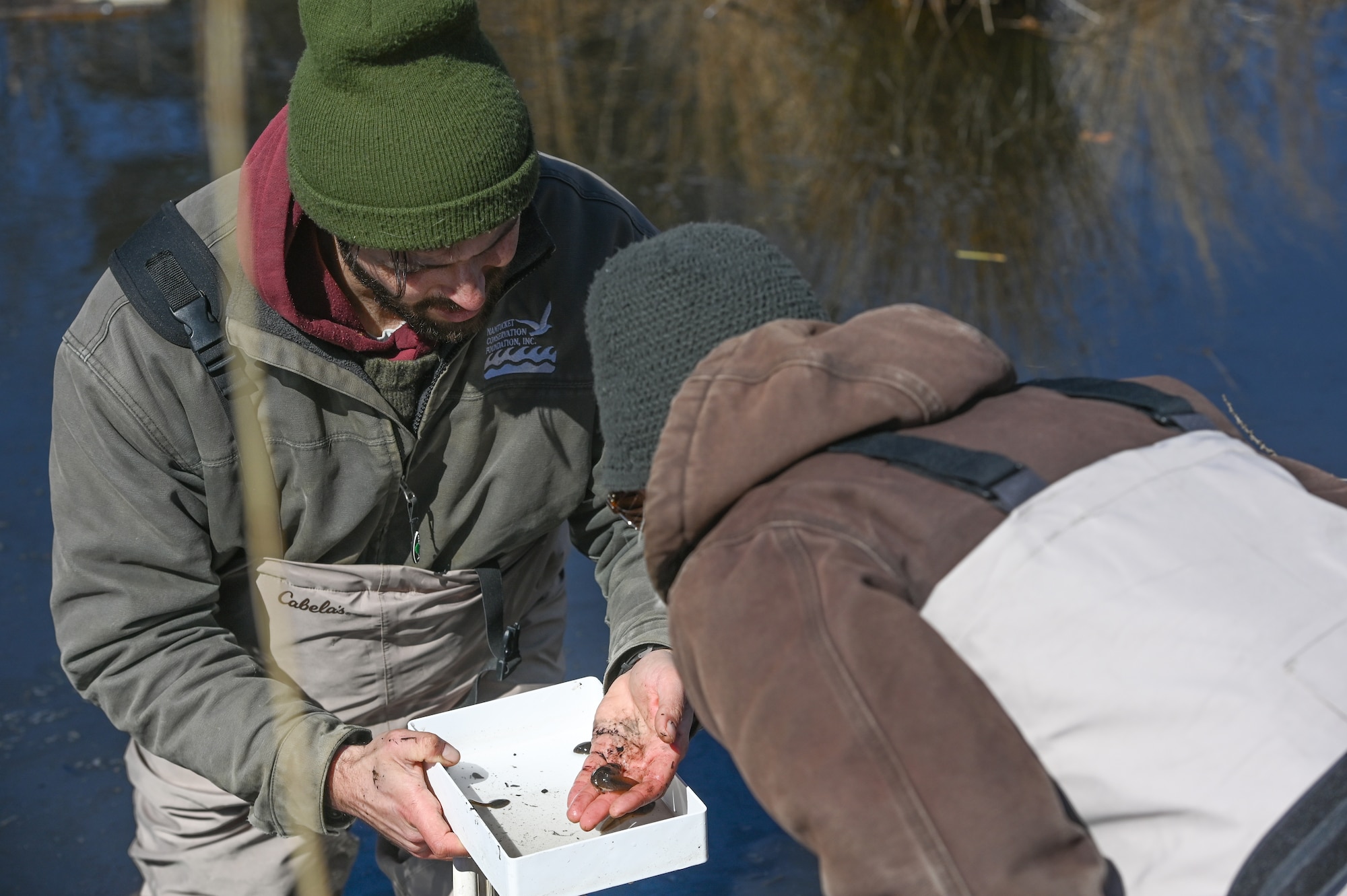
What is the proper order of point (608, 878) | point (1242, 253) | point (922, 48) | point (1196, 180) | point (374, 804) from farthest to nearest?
point (922, 48)
point (1196, 180)
point (1242, 253)
point (374, 804)
point (608, 878)

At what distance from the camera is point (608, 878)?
1795mm

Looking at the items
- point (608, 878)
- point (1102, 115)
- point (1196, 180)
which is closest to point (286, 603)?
point (608, 878)

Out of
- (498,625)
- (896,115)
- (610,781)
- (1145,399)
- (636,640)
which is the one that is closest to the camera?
(1145,399)

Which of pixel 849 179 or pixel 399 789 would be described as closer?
pixel 399 789

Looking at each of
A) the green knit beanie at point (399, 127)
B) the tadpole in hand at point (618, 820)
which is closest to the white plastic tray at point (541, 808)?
the tadpole in hand at point (618, 820)

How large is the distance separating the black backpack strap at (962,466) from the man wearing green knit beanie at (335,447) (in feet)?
2.85

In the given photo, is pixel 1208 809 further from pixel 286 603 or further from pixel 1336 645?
pixel 286 603

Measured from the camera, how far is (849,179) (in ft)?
18.0

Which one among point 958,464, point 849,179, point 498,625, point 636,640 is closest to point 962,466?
point 958,464

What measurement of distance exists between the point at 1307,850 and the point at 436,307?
1420 mm

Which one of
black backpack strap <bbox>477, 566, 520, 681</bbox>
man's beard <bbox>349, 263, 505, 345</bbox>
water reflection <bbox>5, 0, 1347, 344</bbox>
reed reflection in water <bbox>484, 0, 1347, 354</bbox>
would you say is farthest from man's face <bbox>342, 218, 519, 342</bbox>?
reed reflection in water <bbox>484, 0, 1347, 354</bbox>

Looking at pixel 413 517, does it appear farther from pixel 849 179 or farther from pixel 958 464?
pixel 849 179

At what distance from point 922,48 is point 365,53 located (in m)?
5.25

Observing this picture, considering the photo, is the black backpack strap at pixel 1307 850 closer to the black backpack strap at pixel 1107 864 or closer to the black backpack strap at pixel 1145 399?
the black backpack strap at pixel 1107 864
